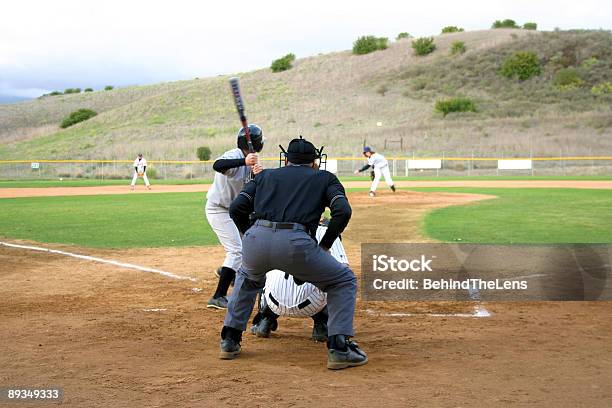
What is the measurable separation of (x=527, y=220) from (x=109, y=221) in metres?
11.4

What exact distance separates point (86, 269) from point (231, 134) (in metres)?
62.6

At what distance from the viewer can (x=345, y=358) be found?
585 centimetres

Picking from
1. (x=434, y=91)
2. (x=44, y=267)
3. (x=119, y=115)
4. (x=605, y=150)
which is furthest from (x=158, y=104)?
(x=44, y=267)

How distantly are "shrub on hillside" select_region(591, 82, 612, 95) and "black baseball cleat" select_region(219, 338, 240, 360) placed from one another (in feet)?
254

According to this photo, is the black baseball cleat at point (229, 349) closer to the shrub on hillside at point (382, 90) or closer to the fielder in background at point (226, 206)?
the fielder in background at point (226, 206)

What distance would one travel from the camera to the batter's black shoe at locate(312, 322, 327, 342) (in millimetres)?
6965

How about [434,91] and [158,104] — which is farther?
[158,104]

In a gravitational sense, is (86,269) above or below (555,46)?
below

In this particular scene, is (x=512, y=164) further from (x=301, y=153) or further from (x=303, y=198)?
(x=303, y=198)

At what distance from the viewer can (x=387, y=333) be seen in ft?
23.8

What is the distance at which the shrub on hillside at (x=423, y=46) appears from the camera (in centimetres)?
9412

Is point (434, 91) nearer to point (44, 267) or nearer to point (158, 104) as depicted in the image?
point (158, 104)

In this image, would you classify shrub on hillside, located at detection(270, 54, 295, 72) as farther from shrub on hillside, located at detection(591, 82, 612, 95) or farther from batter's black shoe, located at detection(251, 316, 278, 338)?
batter's black shoe, located at detection(251, 316, 278, 338)

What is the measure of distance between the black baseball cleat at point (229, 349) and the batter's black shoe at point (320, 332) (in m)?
1.02
